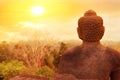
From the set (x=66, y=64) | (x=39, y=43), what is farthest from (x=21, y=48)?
(x=66, y=64)

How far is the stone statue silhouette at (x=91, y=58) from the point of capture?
3170mm

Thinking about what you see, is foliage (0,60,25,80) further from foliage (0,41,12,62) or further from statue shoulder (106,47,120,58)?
statue shoulder (106,47,120,58)

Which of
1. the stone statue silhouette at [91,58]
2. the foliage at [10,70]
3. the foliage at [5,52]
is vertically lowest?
the foliage at [10,70]

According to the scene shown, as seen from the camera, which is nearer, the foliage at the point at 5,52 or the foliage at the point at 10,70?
the foliage at the point at 10,70

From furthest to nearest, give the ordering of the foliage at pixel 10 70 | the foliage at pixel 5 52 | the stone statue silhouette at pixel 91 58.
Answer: the foliage at pixel 5 52
the foliage at pixel 10 70
the stone statue silhouette at pixel 91 58

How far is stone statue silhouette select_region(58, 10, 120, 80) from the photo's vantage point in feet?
10.4

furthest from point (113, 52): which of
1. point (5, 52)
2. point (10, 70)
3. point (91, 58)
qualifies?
point (5, 52)

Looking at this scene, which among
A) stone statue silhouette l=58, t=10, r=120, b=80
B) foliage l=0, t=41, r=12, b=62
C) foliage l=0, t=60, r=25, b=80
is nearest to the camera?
stone statue silhouette l=58, t=10, r=120, b=80

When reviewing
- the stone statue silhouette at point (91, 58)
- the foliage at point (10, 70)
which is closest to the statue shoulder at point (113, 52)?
the stone statue silhouette at point (91, 58)

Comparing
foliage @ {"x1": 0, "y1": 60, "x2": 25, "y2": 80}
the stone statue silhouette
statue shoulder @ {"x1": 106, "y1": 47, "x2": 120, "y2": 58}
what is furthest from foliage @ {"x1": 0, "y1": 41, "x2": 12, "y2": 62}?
statue shoulder @ {"x1": 106, "y1": 47, "x2": 120, "y2": 58}

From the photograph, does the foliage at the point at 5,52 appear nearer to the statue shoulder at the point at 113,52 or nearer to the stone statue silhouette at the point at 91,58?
the stone statue silhouette at the point at 91,58

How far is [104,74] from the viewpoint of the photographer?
125 inches

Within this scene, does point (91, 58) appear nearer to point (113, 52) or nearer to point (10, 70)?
point (113, 52)

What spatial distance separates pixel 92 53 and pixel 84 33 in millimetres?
219
